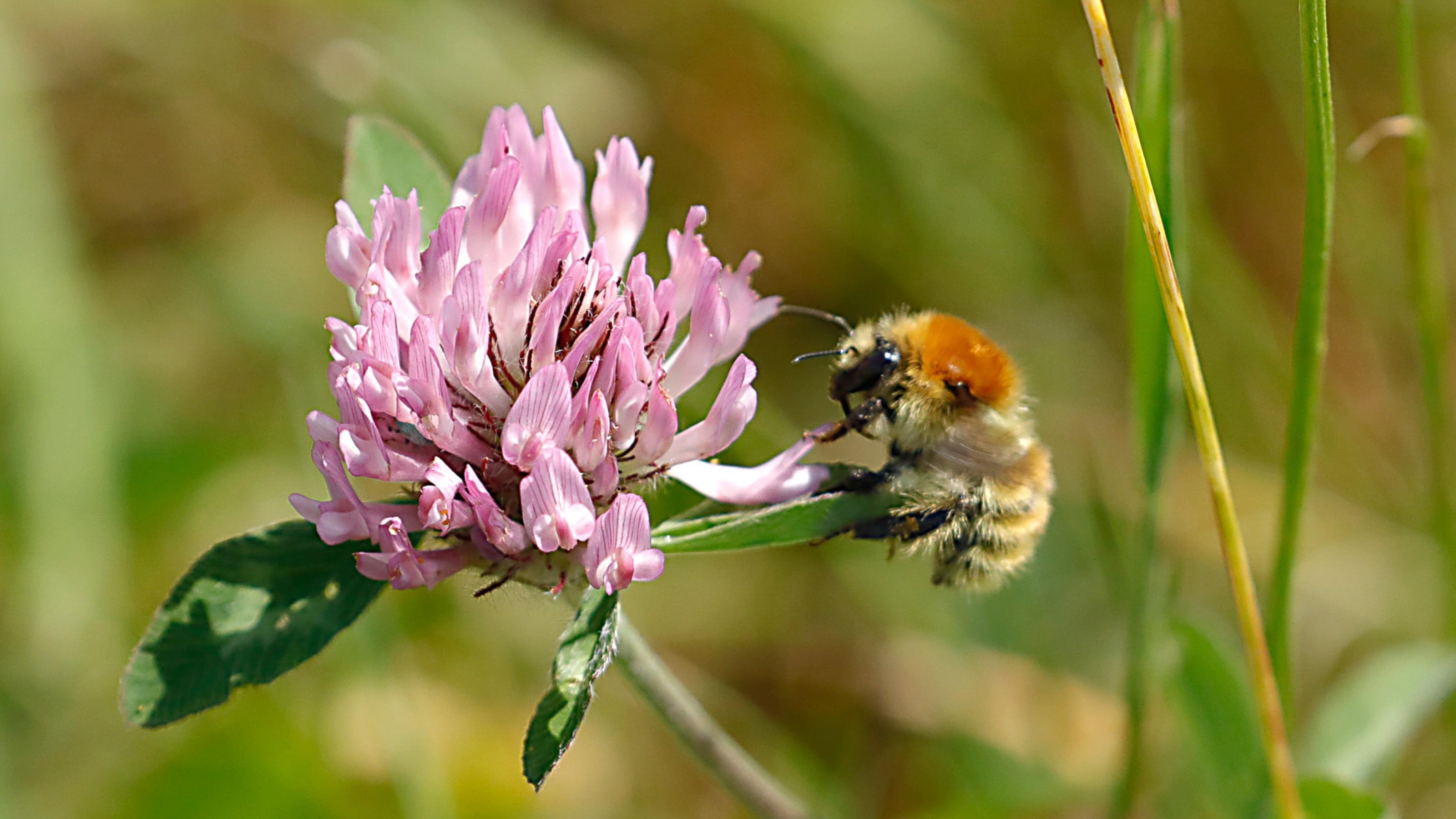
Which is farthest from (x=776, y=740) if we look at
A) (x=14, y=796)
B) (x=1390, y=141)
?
(x=1390, y=141)

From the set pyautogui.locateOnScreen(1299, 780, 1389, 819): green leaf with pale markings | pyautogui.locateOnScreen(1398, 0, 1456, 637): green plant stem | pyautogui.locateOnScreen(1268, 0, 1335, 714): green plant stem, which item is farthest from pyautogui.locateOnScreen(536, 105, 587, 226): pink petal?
pyautogui.locateOnScreen(1299, 780, 1389, 819): green leaf with pale markings

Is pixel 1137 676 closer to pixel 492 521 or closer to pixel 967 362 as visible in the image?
pixel 967 362

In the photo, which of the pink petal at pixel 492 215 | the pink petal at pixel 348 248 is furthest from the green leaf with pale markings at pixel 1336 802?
the pink petal at pixel 348 248

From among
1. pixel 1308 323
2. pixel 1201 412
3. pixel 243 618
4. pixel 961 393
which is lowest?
pixel 243 618

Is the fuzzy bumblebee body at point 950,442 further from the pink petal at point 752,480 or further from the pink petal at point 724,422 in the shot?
the pink petal at point 724,422

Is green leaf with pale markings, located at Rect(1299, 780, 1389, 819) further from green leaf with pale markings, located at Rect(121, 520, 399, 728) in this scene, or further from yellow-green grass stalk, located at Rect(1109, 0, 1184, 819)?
green leaf with pale markings, located at Rect(121, 520, 399, 728)

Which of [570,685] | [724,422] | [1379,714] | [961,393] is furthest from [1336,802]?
[570,685]
